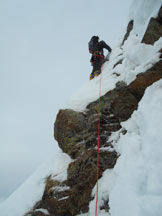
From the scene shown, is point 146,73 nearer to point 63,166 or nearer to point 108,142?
point 108,142

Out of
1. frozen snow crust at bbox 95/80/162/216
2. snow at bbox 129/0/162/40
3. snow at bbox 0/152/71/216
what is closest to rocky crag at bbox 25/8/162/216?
snow at bbox 0/152/71/216

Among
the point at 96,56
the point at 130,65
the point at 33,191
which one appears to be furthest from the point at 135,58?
the point at 33,191

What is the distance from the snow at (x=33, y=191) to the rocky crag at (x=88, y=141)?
0.23 meters

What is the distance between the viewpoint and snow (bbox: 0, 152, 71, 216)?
498cm

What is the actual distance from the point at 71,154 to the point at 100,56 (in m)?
6.24

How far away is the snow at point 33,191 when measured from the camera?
4977mm

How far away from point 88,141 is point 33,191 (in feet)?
8.26

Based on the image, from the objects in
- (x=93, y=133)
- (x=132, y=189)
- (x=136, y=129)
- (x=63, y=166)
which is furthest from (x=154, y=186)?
(x=63, y=166)

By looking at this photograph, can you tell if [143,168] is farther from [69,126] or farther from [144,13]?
[144,13]

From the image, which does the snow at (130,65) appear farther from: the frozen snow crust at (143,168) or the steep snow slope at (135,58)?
the frozen snow crust at (143,168)

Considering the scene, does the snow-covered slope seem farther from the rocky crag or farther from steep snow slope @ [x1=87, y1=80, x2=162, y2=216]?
the rocky crag

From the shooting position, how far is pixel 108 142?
4.71m

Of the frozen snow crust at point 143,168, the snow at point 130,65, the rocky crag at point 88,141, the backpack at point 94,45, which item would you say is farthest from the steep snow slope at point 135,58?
the backpack at point 94,45

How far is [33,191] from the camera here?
5.39 m
